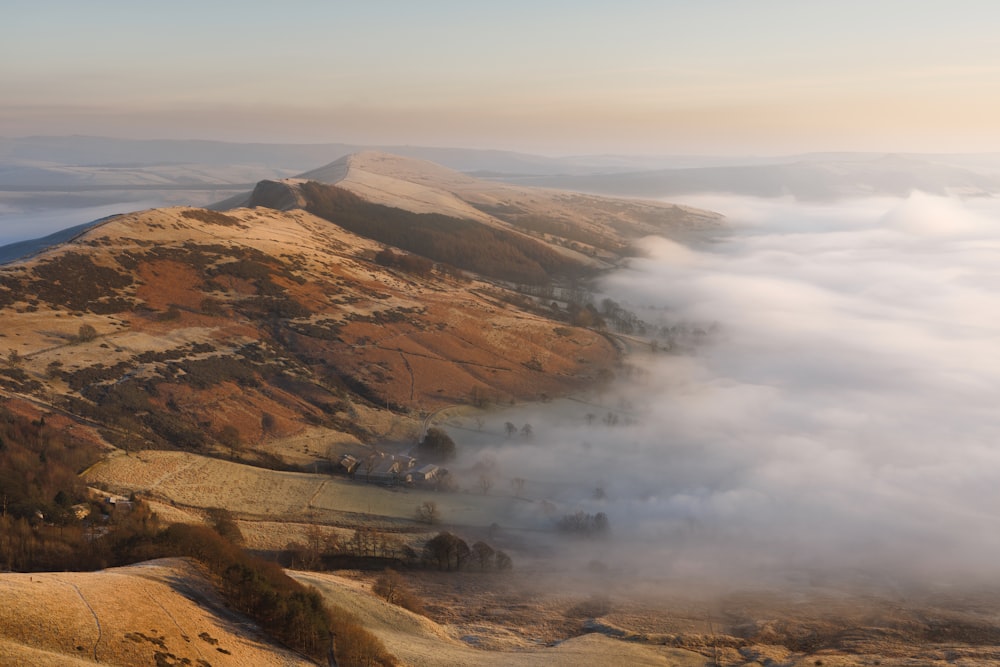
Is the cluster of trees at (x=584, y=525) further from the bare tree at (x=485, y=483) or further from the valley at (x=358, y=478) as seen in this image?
the bare tree at (x=485, y=483)

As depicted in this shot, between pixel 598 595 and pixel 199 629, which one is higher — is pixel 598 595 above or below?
below

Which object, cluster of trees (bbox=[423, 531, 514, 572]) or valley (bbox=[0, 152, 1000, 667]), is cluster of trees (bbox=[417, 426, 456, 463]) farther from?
cluster of trees (bbox=[423, 531, 514, 572])

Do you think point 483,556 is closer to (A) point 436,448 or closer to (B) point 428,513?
(B) point 428,513

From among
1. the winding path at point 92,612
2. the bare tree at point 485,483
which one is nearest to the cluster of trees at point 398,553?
the bare tree at point 485,483

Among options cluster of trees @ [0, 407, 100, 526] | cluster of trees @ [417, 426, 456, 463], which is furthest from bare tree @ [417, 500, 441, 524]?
cluster of trees @ [0, 407, 100, 526]

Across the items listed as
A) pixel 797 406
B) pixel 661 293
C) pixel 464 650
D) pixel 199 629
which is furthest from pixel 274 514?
pixel 661 293

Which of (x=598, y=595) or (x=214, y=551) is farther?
(x=598, y=595)

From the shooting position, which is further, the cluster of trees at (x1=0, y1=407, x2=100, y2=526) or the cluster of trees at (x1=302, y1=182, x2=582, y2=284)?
the cluster of trees at (x1=302, y1=182, x2=582, y2=284)

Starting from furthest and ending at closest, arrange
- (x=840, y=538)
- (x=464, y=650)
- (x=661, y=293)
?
1. (x=661, y=293)
2. (x=840, y=538)
3. (x=464, y=650)

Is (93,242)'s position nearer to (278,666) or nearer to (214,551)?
(214,551)
